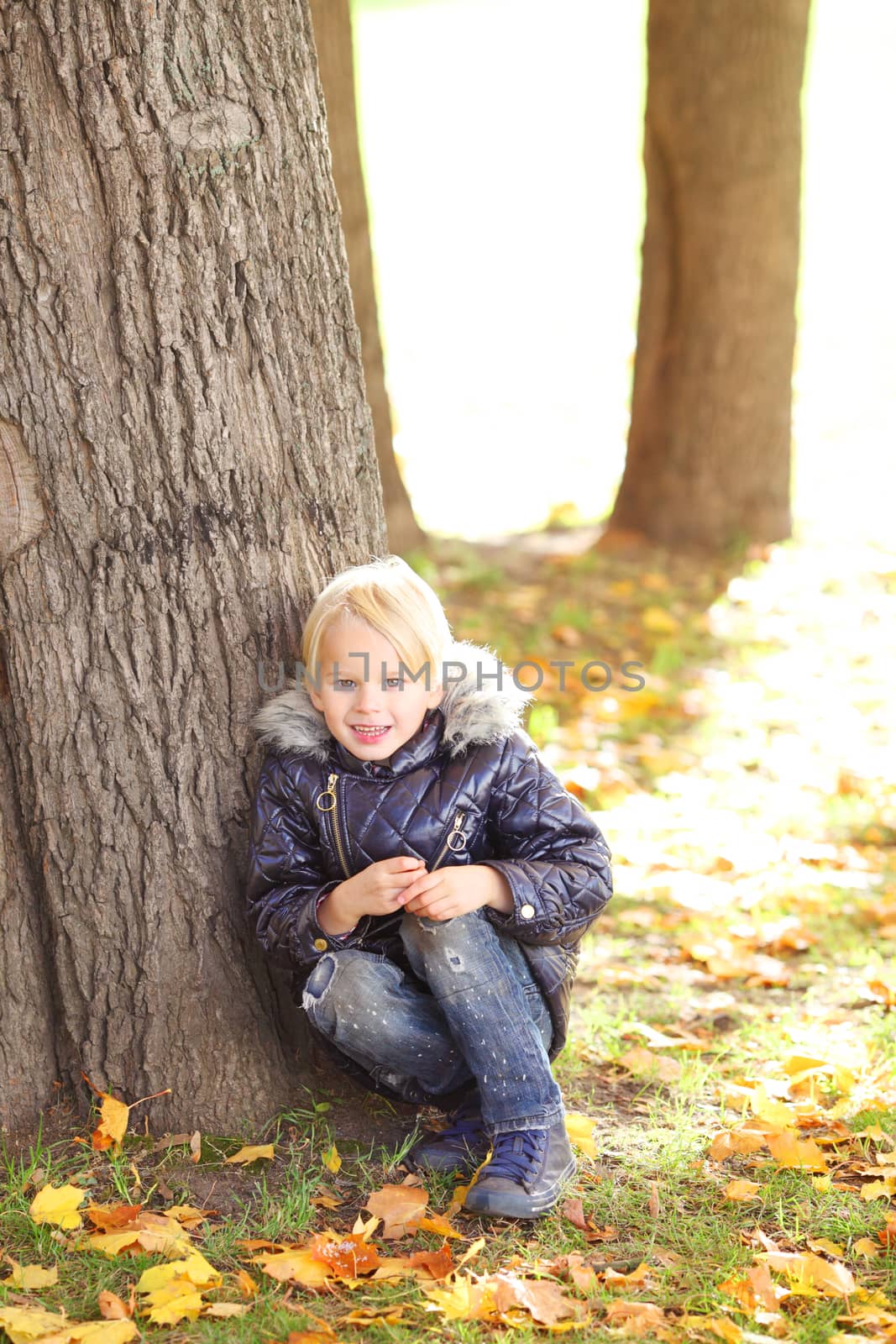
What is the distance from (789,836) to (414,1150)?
2236mm

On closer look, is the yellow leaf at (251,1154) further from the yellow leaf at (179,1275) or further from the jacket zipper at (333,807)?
the jacket zipper at (333,807)

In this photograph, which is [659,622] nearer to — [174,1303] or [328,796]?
[328,796]

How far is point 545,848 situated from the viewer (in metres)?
2.66

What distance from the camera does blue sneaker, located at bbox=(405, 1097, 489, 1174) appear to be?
8.87ft

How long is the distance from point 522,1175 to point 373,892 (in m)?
0.62

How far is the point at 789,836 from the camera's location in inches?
180

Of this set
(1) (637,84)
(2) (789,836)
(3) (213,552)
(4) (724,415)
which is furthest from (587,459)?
(1) (637,84)

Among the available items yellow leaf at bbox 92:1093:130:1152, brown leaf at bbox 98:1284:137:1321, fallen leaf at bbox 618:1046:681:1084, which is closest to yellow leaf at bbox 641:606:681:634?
fallen leaf at bbox 618:1046:681:1084

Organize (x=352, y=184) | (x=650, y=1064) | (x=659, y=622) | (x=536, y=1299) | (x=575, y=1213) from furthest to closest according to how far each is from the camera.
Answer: (x=659, y=622) → (x=352, y=184) → (x=650, y=1064) → (x=575, y=1213) → (x=536, y=1299)

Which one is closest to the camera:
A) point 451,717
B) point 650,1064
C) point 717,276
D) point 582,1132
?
point 451,717

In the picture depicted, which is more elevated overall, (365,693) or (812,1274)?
(365,693)

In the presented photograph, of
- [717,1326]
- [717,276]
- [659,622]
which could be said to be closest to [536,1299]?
[717,1326]

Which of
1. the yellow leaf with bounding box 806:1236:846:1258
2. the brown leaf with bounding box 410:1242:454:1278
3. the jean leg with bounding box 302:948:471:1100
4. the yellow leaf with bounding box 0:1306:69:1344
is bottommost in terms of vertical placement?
the yellow leaf with bounding box 806:1236:846:1258

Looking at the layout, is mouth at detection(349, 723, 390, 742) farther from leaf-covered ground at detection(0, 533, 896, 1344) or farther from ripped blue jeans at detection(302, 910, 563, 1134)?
leaf-covered ground at detection(0, 533, 896, 1344)
